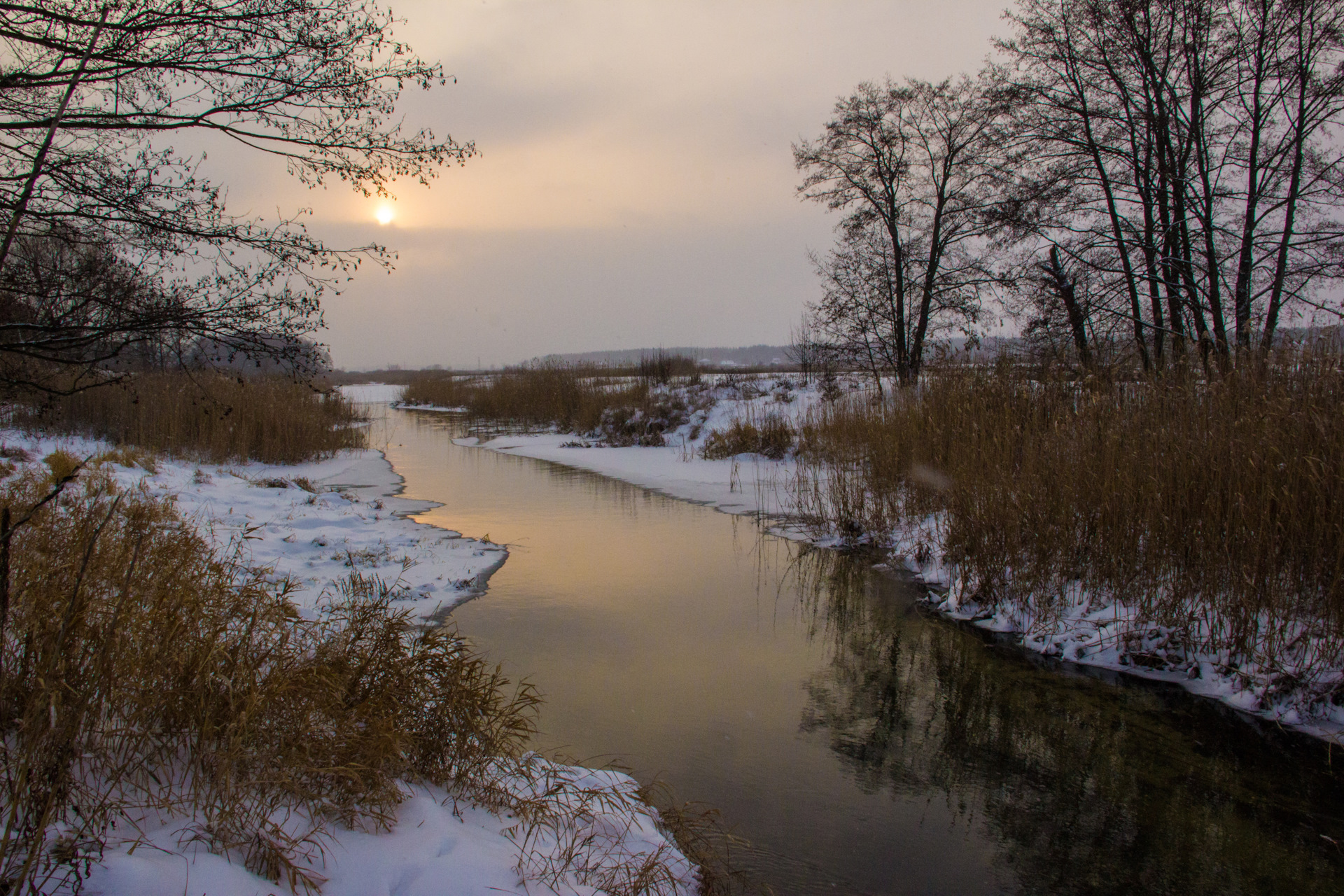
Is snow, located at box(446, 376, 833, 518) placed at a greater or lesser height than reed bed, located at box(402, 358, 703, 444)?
lesser

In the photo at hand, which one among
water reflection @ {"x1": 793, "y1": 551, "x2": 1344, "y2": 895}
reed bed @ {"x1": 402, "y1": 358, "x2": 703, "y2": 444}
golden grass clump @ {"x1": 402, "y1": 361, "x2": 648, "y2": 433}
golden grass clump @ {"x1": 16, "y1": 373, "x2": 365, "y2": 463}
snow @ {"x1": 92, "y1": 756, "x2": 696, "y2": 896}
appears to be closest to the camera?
snow @ {"x1": 92, "y1": 756, "x2": 696, "y2": 896}

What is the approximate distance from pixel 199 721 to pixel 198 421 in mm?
13467

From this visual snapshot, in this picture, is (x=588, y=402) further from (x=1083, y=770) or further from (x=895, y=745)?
(x=1083, y=770)

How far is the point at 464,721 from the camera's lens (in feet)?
9.89

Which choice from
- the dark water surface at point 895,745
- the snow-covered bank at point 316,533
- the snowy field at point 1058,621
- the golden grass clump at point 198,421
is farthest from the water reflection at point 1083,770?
the golden grass clump at point 198,421

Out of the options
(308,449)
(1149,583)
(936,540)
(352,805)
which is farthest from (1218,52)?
(308,449)

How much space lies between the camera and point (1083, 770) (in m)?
3.90

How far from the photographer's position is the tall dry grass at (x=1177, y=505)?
14.5 feet

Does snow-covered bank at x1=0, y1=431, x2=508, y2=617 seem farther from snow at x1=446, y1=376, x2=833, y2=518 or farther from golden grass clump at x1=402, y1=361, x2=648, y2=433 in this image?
golden grass clump at x1=402, y1=361, x2=648, y2=433

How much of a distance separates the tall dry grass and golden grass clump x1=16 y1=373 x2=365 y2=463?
38.4 feet

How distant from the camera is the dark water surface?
316 centimetres

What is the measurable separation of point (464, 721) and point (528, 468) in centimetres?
1236

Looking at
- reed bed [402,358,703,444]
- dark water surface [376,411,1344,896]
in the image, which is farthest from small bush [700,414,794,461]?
dark water surface [376,411,1344,896]

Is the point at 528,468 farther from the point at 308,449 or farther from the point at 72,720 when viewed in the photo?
the point at 72,720
